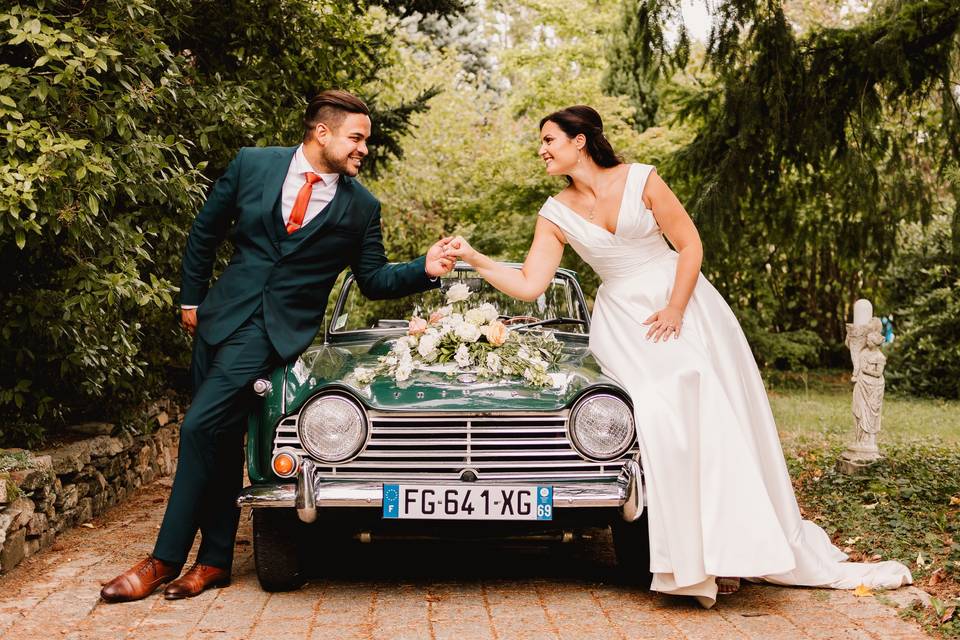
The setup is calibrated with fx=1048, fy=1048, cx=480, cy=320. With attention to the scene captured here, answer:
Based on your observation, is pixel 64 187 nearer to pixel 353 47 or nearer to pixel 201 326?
pixel 201 326

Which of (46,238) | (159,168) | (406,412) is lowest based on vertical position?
(406,412)

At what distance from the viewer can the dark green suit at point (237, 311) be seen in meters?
4.63

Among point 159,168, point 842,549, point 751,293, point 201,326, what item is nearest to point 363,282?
point 201,326

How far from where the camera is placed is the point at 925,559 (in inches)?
206

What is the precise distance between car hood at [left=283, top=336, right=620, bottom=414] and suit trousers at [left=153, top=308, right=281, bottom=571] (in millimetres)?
214

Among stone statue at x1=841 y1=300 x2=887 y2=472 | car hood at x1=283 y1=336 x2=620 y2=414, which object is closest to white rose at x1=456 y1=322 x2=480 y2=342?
car hood at x1=283 y1=336 x2=620 y2=414

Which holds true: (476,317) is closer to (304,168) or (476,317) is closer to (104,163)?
(304,168)

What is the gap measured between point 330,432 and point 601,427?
1147 mm

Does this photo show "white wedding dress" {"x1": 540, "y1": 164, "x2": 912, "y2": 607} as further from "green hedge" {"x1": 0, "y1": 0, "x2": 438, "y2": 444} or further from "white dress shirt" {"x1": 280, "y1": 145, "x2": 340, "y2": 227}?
"green hedge" {"x1": 0, "y1": 0, "x2": 438, "y2": 444}

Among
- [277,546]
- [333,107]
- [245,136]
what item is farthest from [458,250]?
[245,136]

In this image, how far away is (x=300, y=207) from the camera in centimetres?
483

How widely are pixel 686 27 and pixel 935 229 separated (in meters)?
10.9

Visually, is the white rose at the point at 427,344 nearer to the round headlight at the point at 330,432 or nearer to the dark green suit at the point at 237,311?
the dark green suit at the point at 237,311

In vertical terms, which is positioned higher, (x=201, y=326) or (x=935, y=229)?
(x=935, y=229)
